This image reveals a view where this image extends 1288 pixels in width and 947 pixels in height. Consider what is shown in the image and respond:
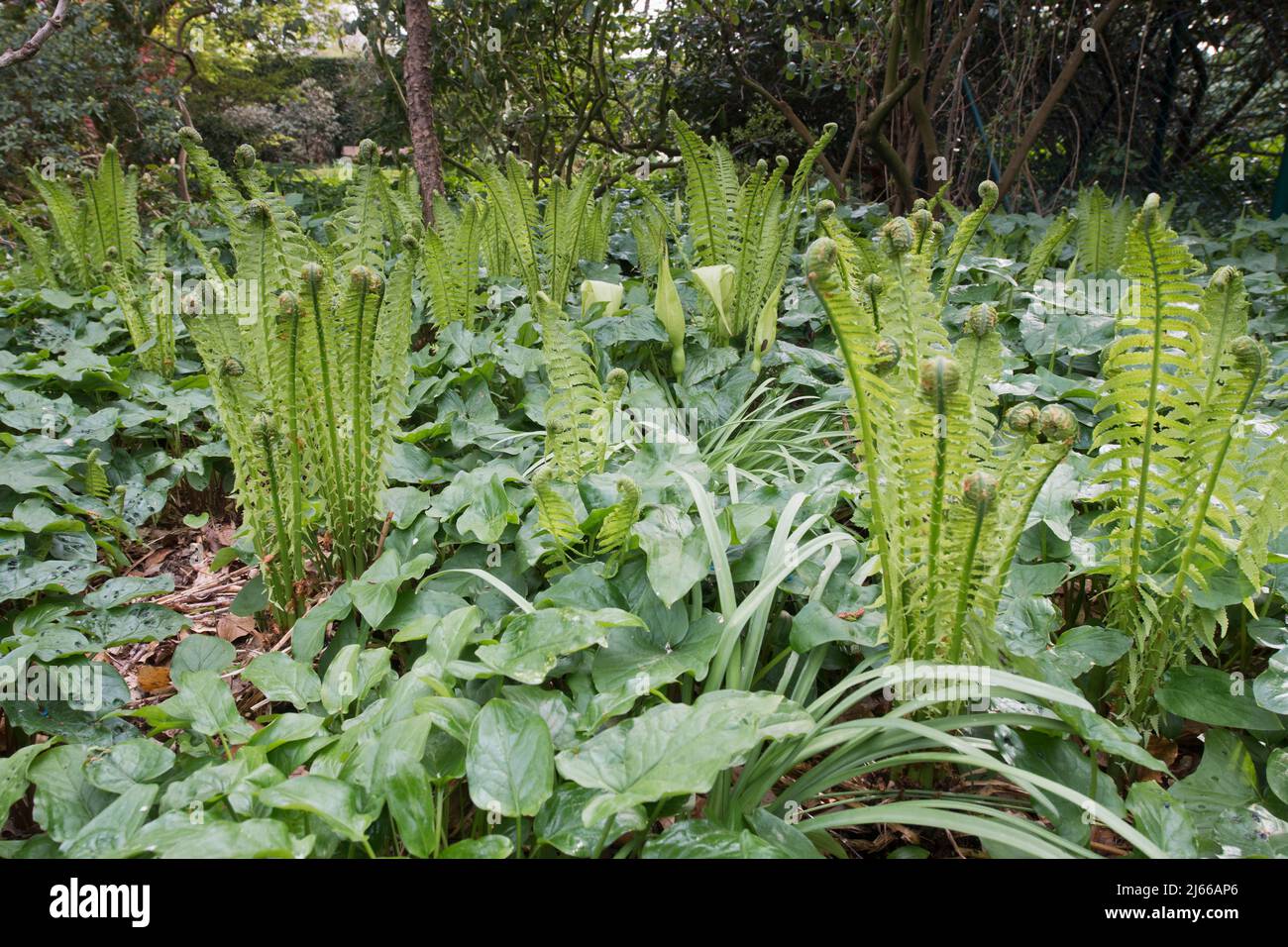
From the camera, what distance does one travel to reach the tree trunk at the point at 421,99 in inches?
113

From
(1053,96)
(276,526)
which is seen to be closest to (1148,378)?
(276,526)

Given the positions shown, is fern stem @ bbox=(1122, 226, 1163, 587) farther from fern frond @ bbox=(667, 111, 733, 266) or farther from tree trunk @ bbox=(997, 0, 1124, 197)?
tree trunk @ bbox=(997, 0, 1124, 197)

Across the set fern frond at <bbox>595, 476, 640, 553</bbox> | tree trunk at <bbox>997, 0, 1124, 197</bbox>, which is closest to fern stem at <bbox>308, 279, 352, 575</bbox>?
fern frond at <bbox>595, 476, 640, 553</bbox>

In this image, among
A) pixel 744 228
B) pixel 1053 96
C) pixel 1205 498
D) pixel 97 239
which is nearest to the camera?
pixel 1205 498

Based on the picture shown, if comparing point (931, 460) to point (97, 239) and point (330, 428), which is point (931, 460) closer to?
point (330, 428)

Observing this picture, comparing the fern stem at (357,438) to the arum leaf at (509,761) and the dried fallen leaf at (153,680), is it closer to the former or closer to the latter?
the dried fallen leaf at (153,680)

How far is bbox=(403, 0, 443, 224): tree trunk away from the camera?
9.45ft

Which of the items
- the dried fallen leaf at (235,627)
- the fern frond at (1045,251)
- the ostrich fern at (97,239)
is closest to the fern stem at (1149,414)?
the fern frond at (1045,251)

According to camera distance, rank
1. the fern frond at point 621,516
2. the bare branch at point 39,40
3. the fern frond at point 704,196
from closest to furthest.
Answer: the fern frond at point 621,516 → the bare branch at point 39,40 → the fern frond at point 704,196

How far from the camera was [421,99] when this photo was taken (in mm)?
2904
